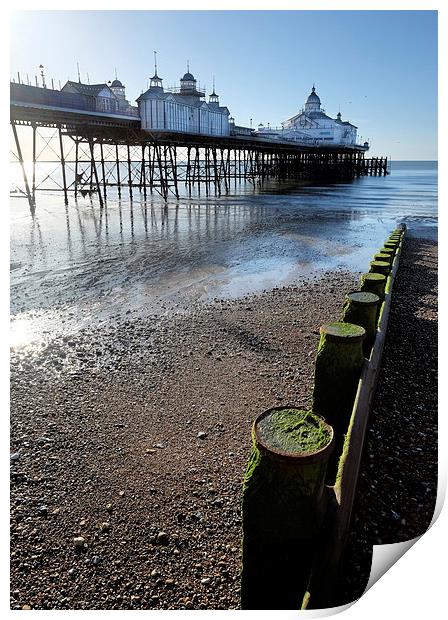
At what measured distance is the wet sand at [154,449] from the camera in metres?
2.23

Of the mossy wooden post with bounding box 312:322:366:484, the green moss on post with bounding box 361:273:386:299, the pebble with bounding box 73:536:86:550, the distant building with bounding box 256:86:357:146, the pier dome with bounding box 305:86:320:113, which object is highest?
the pier dome with bounding box 305:86:320:113

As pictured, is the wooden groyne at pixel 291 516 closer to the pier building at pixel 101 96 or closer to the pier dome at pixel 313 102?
the pier building at pixel 101 96

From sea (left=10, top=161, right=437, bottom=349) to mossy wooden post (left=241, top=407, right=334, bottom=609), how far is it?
4313mm

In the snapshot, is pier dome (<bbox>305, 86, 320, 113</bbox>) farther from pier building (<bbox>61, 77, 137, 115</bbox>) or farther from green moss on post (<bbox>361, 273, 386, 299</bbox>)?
green moss on post (<bbox>361, 273, 386, 299</bbox>)

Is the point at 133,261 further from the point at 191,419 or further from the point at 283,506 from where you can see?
the point at 283,506

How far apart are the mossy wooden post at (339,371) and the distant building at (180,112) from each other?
86.5ft

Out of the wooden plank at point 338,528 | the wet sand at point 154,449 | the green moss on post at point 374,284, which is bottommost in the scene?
the wet sand at point 154,449

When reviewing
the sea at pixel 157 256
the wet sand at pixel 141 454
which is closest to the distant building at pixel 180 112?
the sea at pixel 157 256

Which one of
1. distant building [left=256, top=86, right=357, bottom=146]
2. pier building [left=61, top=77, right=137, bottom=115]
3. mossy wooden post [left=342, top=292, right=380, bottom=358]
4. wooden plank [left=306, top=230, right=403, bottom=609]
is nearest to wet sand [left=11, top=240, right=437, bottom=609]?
wooden plank [left=306, top=230, right=403, bottom=609]

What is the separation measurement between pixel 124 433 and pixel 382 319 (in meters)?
2.52

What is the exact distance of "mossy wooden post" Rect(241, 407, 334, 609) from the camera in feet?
4.70

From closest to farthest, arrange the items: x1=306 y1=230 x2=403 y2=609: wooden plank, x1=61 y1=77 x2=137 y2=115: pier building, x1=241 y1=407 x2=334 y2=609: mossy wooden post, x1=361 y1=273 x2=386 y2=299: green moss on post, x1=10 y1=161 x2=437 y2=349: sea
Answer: x1=241 y1=407 x2=334 y2=609: mossy wooden post < x1=306 y1=230 x2=403 y2=609: wooden plank < x1=361 y1=273 x2=386 y2=299: green moss on post < x1=10 y1=161 x2=437 y2=349: sea < x1=61 y1=77 x2=137 y2=115: pier building

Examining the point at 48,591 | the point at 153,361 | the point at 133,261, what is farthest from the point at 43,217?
the point at 48,591

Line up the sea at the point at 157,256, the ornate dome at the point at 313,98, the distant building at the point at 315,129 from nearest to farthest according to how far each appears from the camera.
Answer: the sea at the point at 157,256
the distant building at the point at 315,129
the ornate dome at the point at 313,98
